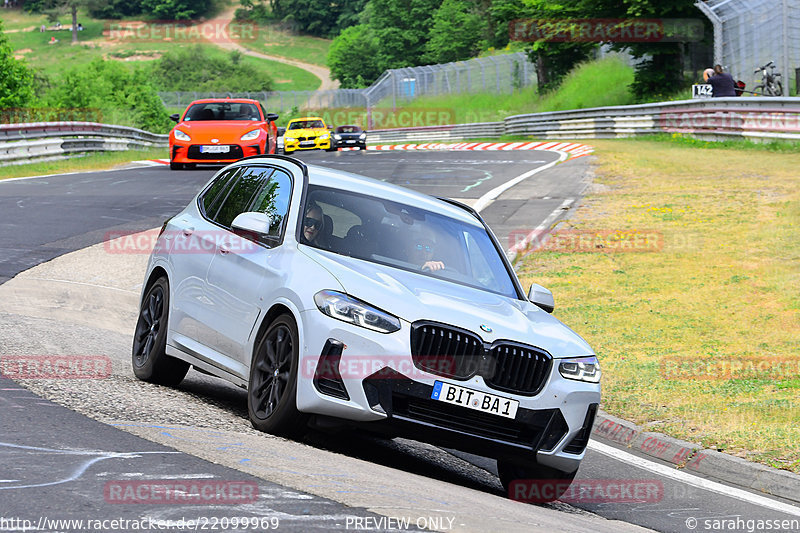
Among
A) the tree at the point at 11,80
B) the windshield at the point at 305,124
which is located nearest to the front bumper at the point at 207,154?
the windshield at the point at 305,124

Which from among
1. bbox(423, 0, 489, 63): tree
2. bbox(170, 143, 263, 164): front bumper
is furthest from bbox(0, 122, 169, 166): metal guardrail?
bbox(423, 0, 489, 63): tree

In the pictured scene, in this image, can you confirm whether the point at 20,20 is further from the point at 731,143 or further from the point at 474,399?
the point at 474,399

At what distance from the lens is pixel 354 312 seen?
6.27 metres

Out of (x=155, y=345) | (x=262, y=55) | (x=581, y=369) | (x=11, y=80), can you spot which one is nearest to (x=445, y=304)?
(x=581, y=369)

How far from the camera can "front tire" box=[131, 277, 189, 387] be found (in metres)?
8.21

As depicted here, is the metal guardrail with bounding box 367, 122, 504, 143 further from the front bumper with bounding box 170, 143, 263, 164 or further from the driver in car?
the driver in car

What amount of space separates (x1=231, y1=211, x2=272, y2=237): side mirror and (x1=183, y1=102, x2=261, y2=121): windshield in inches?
826

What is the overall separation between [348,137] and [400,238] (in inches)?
1615

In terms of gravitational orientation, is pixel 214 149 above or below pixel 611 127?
above

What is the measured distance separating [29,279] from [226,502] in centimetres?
852

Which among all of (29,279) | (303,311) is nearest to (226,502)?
(303,311)

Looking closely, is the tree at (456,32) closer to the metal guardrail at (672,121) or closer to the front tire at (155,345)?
the metal guardrail at (672,121)

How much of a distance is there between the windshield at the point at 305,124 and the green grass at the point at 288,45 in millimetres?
123558

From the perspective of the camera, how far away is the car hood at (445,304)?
20.7ft
